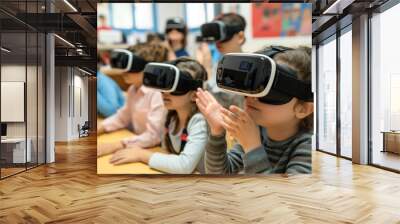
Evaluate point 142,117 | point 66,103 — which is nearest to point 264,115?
point 142,117

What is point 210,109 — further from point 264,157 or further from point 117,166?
point 117,166

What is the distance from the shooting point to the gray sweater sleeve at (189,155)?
6.05 metres

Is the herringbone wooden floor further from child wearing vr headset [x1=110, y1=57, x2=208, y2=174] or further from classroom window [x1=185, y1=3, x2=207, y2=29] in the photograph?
classroom window [x1=185, y1=3, x2=207, y2=29]

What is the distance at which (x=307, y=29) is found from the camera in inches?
237

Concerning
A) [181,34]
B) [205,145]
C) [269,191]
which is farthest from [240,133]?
[181,34]

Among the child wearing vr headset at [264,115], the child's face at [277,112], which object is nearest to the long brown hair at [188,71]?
the child wearing vr headset at [264,115]

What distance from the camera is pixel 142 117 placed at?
6.13m

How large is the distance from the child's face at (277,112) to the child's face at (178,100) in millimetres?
856

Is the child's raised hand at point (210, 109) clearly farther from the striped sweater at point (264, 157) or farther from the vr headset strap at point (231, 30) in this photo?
the vr headset strap at point (231, 30)

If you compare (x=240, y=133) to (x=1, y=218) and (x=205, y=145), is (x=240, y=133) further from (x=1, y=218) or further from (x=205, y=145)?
(x=1, y=218)

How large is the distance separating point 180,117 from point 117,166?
120cm

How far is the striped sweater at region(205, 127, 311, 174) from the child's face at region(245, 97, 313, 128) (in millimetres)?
198

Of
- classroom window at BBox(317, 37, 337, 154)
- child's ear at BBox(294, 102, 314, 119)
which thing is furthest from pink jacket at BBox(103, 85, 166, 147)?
classroom window at BBox(317, 37, 337, 154)

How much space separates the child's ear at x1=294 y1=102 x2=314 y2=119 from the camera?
5852 millimetres
